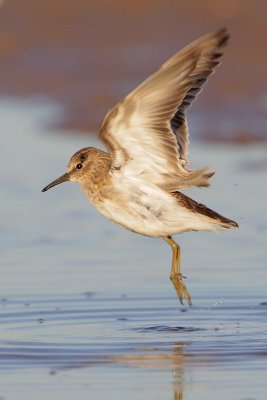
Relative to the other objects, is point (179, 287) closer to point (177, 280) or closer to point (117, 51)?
point (177, 280)

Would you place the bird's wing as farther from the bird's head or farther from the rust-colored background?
the rust-colored background

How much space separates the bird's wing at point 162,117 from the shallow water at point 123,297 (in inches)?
45.1

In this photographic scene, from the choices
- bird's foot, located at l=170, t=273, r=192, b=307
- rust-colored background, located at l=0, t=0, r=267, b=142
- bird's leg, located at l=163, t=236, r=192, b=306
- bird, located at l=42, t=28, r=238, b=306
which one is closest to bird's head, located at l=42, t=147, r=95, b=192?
bird, located at l=42, t=28, r=238, b=306

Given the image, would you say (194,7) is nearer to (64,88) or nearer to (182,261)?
(64,88)

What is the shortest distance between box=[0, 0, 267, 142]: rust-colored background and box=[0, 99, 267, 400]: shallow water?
6.22 feet

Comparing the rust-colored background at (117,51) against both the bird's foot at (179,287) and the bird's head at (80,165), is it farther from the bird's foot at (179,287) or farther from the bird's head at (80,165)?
the bird's foot at (179,287)

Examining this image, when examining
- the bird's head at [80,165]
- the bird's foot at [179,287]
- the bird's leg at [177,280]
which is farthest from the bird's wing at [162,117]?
the bird's foot at [179,287]

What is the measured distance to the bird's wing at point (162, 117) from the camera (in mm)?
8406

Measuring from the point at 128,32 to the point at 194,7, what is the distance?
103 cm

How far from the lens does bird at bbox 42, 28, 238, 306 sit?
8609 mm

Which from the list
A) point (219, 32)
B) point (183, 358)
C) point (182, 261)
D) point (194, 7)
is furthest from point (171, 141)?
point (194, 7)

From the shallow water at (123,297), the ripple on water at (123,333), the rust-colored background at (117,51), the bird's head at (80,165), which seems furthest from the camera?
the rust-colored background at (117,51)

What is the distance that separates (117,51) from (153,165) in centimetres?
1087

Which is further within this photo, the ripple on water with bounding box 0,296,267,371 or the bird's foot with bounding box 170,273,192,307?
the bird's foot with bounding box 170,273,192,307
